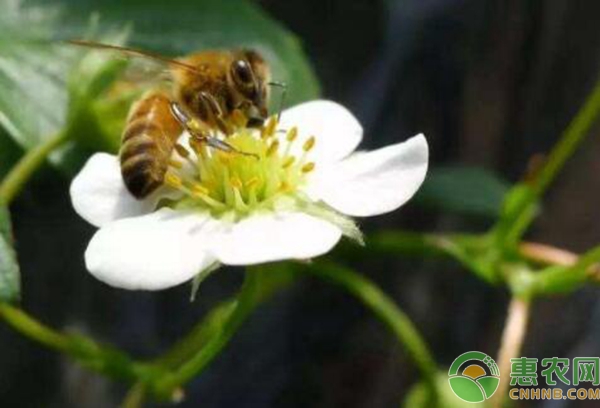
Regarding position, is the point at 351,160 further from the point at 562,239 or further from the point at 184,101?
the point at 562,239

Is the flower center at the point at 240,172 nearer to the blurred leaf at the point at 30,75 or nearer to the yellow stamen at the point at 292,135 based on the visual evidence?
the yellow stamen at the point at 292,135

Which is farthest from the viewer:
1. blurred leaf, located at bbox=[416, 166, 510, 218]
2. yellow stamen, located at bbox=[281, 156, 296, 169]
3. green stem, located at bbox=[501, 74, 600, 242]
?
blurred leaf, located at bbox=[416, 166, 510, 218]

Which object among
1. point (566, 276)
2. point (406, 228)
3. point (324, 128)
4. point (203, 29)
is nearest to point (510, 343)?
point (566, 276)

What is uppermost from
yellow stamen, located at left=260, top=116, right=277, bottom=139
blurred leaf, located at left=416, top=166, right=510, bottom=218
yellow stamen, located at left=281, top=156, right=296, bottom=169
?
blurred leaf, located at left=416, top=166, right=510, bottom=218

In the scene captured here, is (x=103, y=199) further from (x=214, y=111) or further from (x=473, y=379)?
(x=473, y=379)

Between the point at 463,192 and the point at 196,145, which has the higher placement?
the point at 463,192

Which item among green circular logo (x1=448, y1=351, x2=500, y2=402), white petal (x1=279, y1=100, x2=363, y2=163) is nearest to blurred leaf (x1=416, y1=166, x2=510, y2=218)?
green circular logo (x1=448, y1=351, x2=500, y2=402)

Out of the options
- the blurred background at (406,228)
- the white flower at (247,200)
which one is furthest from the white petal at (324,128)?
the blurred background at (406,228)

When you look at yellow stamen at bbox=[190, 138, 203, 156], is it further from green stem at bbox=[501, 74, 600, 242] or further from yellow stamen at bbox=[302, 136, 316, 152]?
green stem at bbox=[501, 74, 600, 242]

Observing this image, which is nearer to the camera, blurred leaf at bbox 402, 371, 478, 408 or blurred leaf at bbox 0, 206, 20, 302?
blurred leaf at bbox 0, 206, 20, 302
